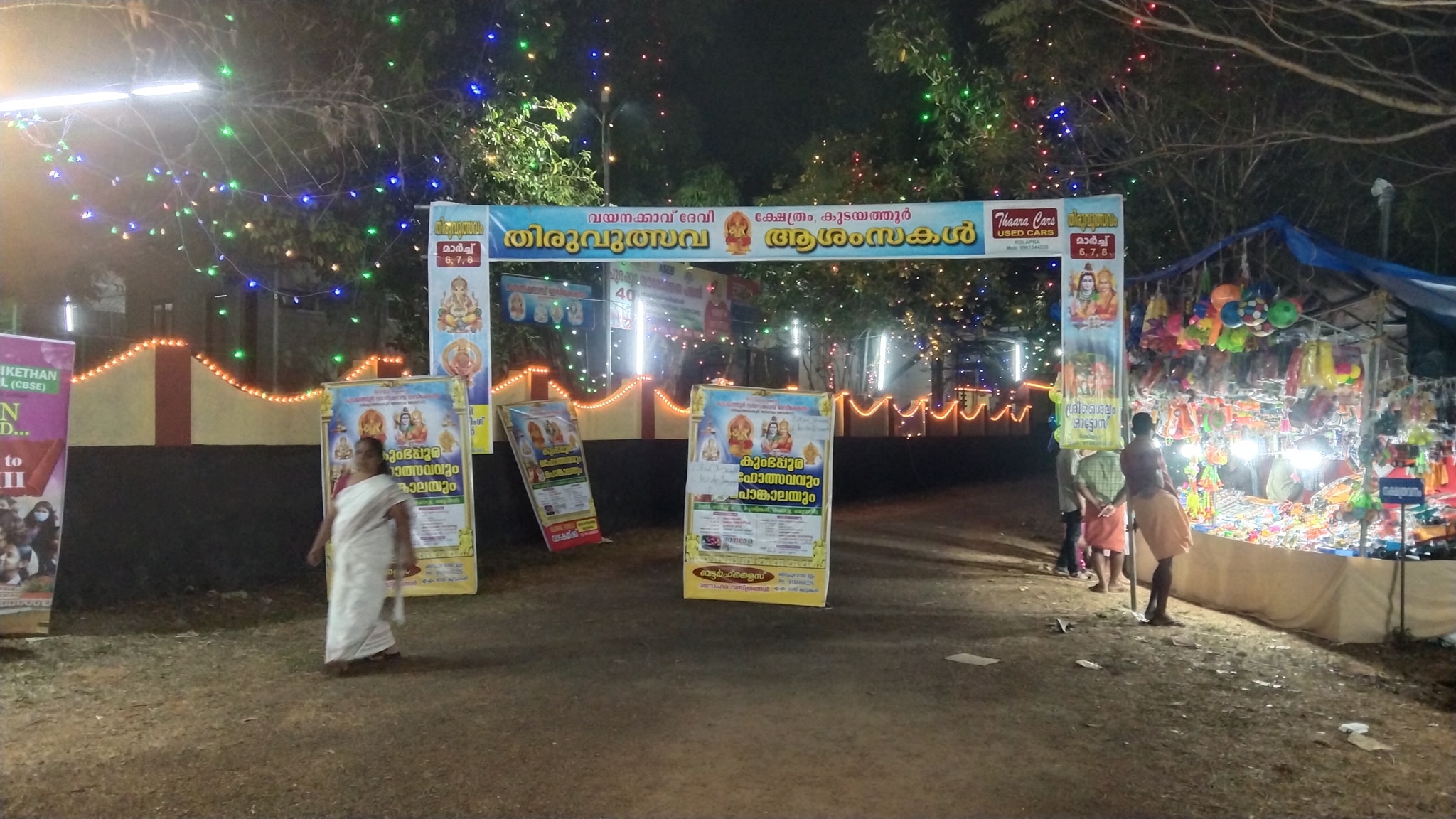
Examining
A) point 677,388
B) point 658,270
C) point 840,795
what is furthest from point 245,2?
point 677,388

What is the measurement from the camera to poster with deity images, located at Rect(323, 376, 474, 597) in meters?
9.38

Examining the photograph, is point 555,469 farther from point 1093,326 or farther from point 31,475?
point 1093,326

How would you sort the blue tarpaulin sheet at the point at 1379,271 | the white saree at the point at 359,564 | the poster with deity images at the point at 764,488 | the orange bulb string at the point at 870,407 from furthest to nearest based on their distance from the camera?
the orange bulb string at the point at 870,407 → the poster with deity images at the point at 764,488 → the blue tarpaulin sheet at the point at 1379,271 → the white saree at the point at 359,564

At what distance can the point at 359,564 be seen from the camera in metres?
6.93

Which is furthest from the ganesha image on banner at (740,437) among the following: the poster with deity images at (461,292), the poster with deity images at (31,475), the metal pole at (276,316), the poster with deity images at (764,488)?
the metal pole at (276,316)

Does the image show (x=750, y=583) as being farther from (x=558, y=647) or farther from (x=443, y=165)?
(x=443, y=165)

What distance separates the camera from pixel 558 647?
7.75m

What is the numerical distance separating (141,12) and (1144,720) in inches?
333

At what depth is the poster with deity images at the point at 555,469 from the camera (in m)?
12.4

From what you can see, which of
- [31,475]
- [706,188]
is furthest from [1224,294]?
[706,188]

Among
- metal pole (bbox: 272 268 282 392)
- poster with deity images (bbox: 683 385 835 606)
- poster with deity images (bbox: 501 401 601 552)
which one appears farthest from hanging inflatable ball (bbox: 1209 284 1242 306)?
metal pole (bbox: 272 268 282 392)

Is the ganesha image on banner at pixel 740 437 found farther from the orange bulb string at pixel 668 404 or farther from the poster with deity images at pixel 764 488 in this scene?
the orange bulb string at pixel 668 404

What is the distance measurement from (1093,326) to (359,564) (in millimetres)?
6499

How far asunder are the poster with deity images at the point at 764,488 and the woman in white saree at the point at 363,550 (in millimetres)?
2846
